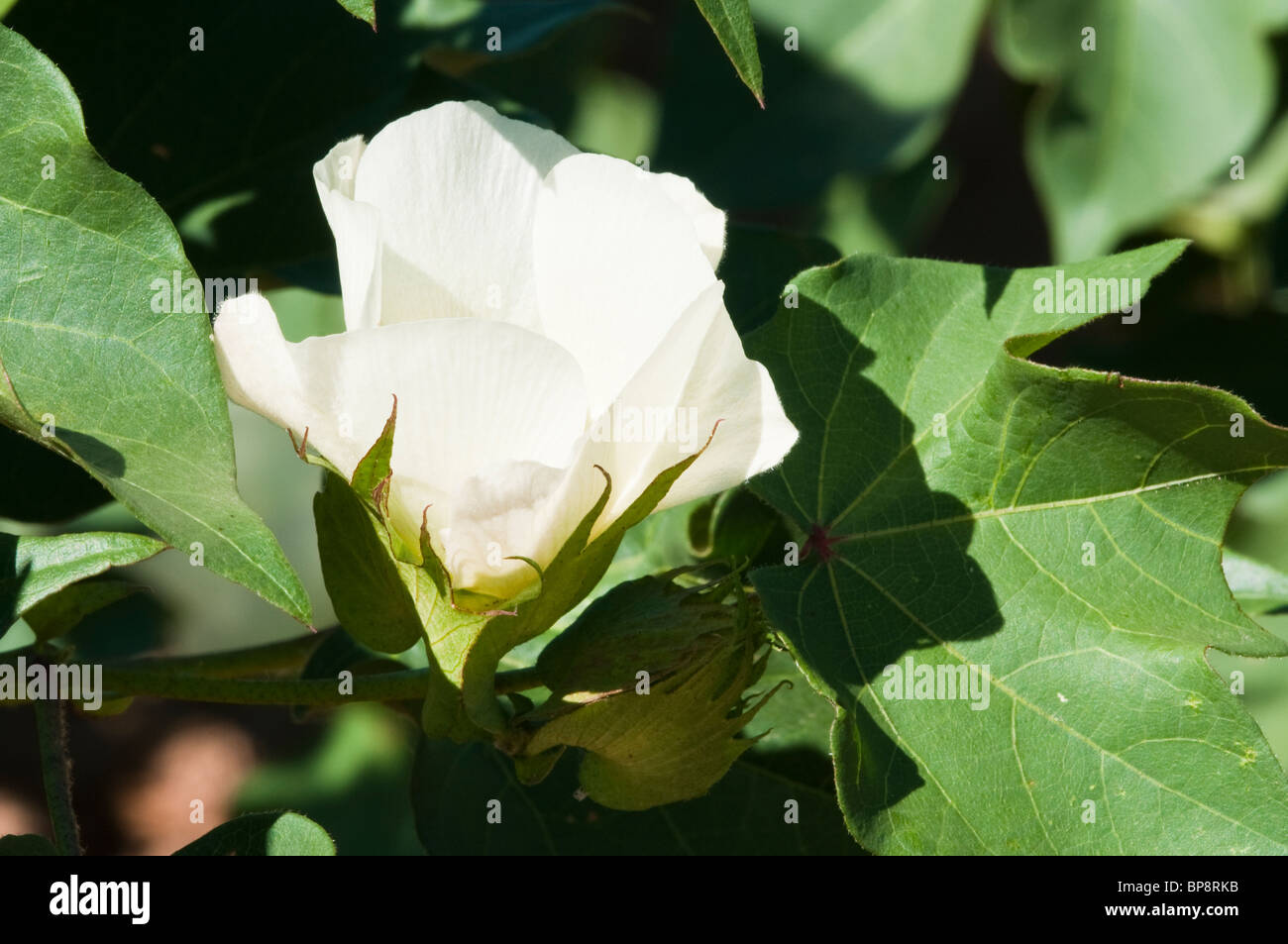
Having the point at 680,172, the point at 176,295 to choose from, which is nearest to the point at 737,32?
the point at 176,295

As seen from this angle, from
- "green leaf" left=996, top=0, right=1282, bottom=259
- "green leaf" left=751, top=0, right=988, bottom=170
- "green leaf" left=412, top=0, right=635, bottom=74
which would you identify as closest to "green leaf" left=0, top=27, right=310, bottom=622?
"green leaf" left=412, top=0, right=635, bottom=74

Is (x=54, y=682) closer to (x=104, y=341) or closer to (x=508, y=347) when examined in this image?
(x=104, y=341)

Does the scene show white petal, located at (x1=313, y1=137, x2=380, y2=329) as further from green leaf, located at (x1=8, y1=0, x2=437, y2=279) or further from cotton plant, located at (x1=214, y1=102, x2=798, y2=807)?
green leaf, located at (x1=8, y1=0, x2=437, y2=279)

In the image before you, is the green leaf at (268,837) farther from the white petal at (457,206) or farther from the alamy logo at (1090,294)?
the alamy logo at (1090,294)

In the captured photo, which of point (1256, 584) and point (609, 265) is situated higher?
point (609, 265)
